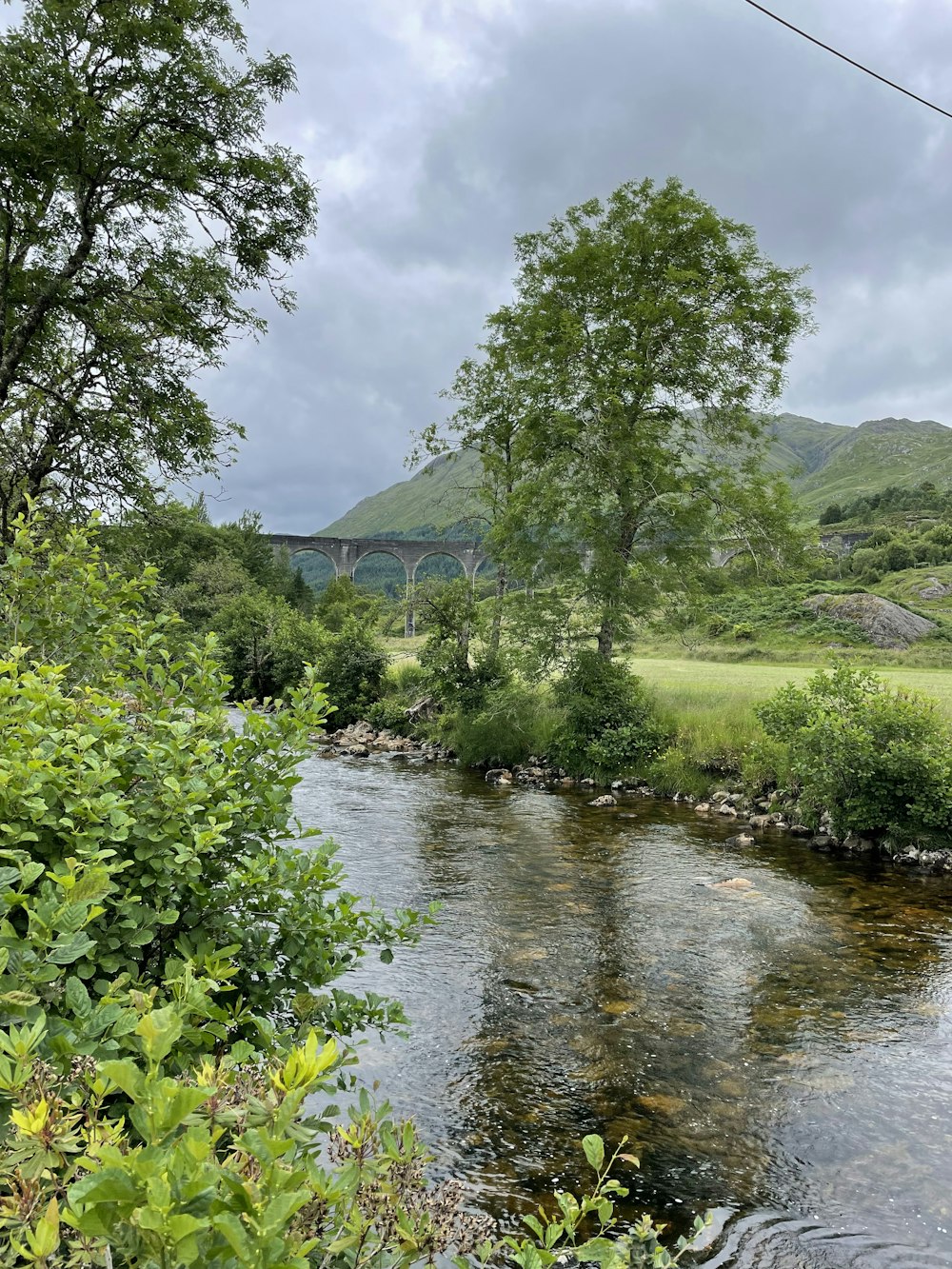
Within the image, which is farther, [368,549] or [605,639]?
[368,549]

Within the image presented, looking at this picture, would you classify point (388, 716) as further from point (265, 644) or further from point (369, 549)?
point (369, 549)

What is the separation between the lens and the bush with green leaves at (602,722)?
62.4ft

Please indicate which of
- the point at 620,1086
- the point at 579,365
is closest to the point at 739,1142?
the point at 620,1086

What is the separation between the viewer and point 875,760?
11969mm

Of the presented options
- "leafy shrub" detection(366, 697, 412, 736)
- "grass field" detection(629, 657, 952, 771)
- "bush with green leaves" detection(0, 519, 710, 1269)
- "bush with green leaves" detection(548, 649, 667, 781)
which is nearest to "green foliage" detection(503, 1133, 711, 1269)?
"bush with green leaves" detection(0, 519, 710, 1269)

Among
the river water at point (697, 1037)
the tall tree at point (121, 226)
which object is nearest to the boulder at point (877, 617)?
the river water at point (697, 1037)

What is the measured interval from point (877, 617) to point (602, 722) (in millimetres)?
26172

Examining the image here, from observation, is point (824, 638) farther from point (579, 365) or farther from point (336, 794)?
point (336, 794)

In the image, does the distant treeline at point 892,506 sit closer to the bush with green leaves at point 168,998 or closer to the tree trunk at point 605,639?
the tree trunk at point 605,639

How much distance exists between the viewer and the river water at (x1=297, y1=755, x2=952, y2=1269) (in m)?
4.81

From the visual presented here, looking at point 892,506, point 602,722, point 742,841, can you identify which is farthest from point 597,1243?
point 892,506

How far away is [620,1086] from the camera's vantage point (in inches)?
236

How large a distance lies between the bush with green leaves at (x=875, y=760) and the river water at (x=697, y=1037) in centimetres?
91

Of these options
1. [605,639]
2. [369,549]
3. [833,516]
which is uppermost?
[833,516]
